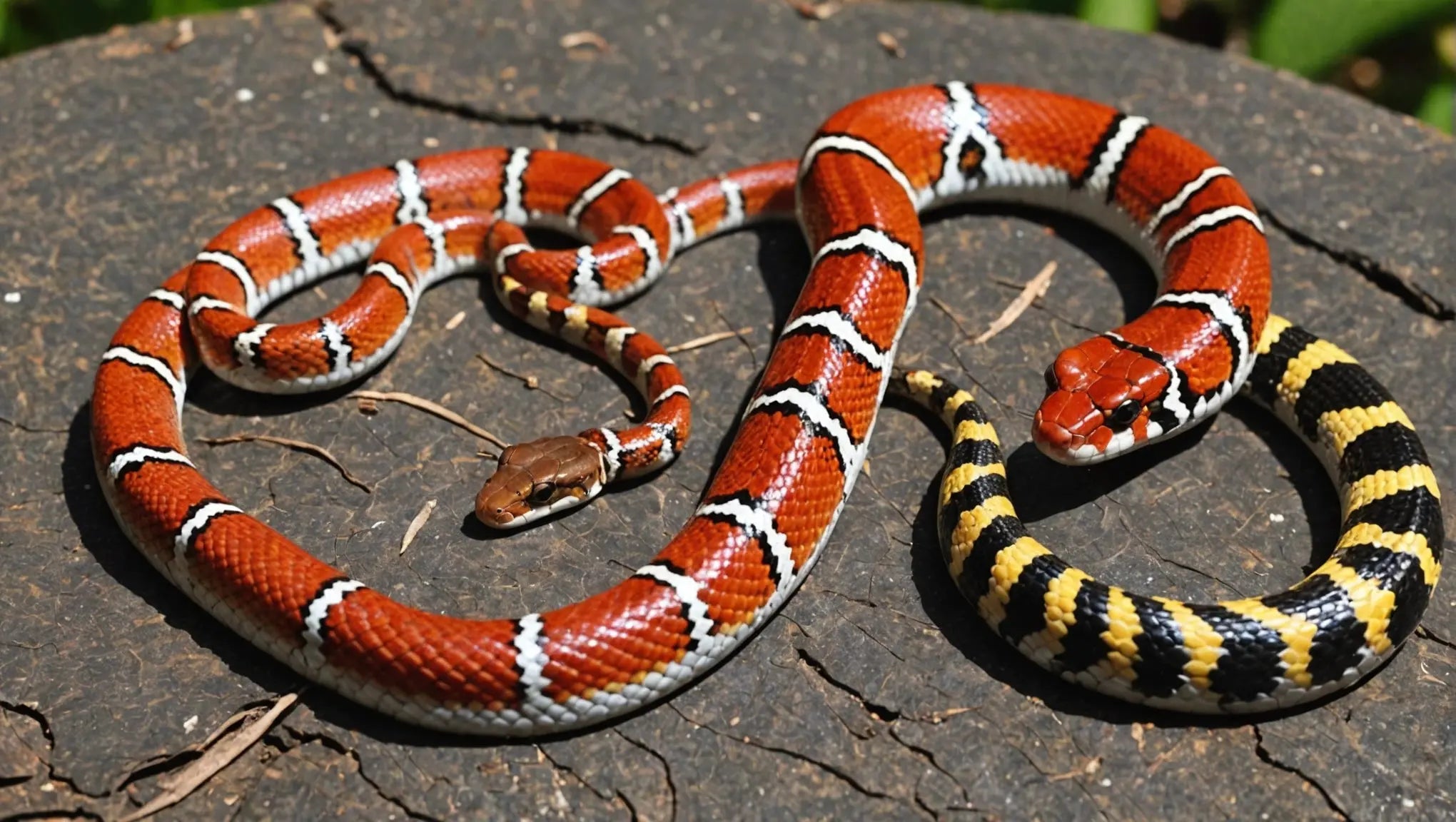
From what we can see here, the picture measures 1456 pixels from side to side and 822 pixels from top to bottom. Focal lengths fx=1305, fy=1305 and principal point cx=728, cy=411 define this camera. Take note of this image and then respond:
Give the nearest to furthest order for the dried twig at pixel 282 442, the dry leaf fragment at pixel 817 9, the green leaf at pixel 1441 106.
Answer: the dried twig at pixel 282 442 → the dry leaf fragment at pixel 817 9 → the green leaf at pixel 1441 106

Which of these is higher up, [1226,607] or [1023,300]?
[1226,607]

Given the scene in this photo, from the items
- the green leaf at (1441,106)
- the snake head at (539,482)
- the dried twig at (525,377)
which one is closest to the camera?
the snake head at (539,482)

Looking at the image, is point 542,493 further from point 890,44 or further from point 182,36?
point 182,36

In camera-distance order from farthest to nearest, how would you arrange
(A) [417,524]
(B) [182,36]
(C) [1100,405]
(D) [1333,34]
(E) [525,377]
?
(D) [1333,34] < (B) [182,36] < (E) [525,377] < (A) [417,524] < (C) [1100,405]

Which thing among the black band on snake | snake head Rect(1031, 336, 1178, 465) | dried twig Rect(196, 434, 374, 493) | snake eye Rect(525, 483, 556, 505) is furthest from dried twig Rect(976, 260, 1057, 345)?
dried twig Rect(196, 434, 374, 493)

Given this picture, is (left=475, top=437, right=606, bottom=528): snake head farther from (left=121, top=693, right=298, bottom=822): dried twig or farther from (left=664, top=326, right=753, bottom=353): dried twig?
(left=121, top=693, right=298, bottom=822): dried twig

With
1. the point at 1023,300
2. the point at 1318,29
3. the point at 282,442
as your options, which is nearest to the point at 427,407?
the point at 282,442

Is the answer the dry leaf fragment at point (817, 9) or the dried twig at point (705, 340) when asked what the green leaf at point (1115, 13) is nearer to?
the dry leaf fragment at point (817, 9)

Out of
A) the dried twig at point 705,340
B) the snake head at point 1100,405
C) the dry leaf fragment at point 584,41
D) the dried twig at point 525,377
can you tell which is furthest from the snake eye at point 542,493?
the dry leaf fragment at point 584,41
